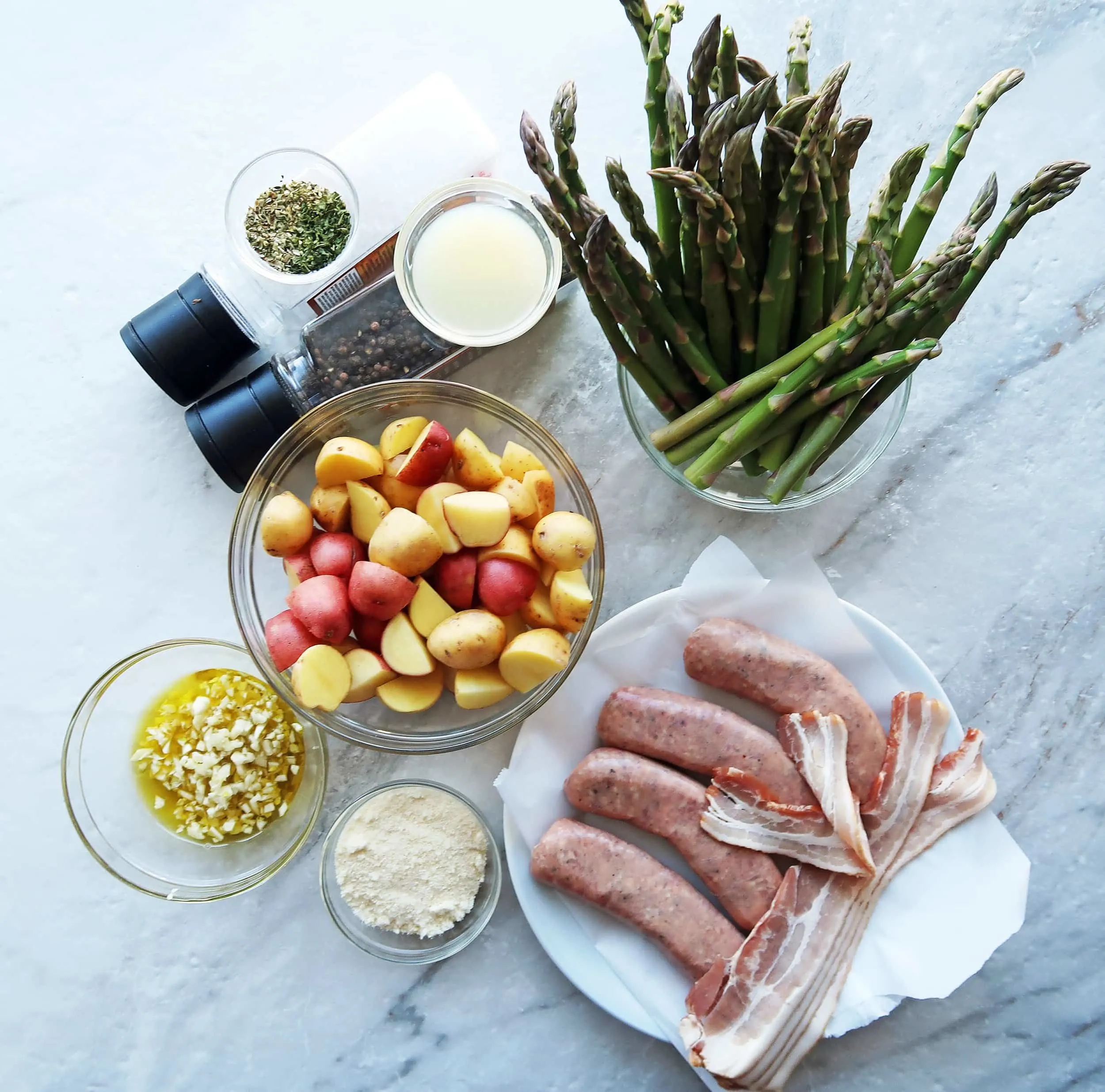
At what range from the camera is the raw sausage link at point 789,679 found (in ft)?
4.70

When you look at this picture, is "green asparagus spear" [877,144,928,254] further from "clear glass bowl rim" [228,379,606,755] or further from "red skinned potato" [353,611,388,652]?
"red skinned potato" [353,611,388,652]

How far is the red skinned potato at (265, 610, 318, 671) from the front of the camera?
1.31 m

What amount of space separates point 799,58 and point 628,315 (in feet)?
1.49

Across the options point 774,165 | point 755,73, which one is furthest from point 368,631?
point 755,73

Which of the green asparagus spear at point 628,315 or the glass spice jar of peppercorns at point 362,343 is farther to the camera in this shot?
the glass spice jar of peppercorns at point 362,343

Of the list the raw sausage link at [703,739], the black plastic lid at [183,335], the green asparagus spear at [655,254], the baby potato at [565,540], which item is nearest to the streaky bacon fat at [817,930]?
the raw sausage link at [703,739]

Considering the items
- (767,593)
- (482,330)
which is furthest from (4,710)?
(767,593)

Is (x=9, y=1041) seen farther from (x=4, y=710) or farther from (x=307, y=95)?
(x=307, y=95)

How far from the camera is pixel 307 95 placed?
1556 mm

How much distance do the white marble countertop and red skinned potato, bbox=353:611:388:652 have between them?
27cm

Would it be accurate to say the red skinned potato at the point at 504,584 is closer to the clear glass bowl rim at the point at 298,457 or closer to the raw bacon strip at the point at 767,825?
the clear glass bowl rim at the point at 298,457

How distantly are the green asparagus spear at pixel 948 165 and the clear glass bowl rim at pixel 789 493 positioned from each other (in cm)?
24

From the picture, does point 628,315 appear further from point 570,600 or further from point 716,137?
point 570,600

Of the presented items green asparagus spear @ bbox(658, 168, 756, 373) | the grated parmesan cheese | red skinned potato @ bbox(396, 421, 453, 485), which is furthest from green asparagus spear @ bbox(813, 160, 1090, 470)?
the grated parmesan cheese
